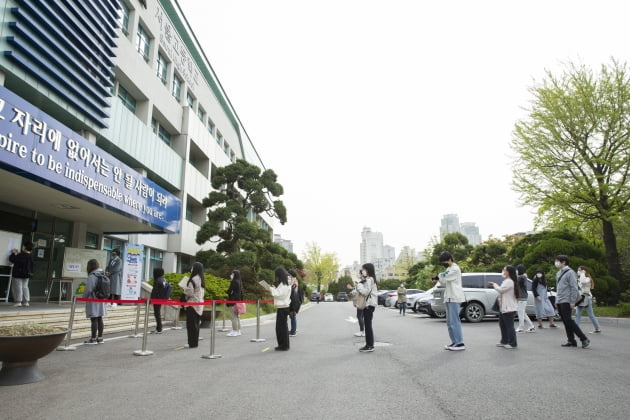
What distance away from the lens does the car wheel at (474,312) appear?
14117 millimetres

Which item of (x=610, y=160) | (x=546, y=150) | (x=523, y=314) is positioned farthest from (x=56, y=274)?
(x=610, y=160)

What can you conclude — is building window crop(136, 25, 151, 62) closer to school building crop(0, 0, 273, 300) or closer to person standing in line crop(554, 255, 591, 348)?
school building crop(0, 0, 273, 300)

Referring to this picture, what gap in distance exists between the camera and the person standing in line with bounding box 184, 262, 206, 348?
27.6 ft

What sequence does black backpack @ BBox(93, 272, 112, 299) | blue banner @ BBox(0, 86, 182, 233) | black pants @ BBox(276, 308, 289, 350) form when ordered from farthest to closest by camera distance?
blue banner @ BBox(0, 86, 182, 233), black backpack @ BBox(93, 272, 112, 299), black pants @ BBox(276, 308, 289, 350)

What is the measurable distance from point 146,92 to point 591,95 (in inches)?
859

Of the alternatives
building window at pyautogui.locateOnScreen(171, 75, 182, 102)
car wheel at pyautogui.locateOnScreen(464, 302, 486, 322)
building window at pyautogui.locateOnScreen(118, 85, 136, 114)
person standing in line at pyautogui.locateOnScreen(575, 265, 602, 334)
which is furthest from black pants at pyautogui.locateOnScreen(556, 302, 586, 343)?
building window at pyautogui.locateOnScreen(171, 75, 182, 102)

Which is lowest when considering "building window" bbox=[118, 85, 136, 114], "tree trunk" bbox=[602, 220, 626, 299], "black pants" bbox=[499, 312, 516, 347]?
"black pants" bbox=[499, 312, 516, 347]

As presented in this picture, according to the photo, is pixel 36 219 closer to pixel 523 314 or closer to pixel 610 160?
pixel 523 314

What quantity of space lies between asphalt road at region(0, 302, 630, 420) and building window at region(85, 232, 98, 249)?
34.0 ft

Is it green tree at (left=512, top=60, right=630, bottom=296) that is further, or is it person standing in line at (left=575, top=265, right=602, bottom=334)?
green tree at (left=512, top=60, right=630, bottom=296)

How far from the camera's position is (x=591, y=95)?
1864cm

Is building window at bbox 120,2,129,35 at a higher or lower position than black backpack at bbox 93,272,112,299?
higher

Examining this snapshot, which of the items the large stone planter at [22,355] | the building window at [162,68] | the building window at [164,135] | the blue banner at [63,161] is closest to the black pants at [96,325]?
the large stone planter at [22,355]

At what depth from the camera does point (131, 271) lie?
595 inches
